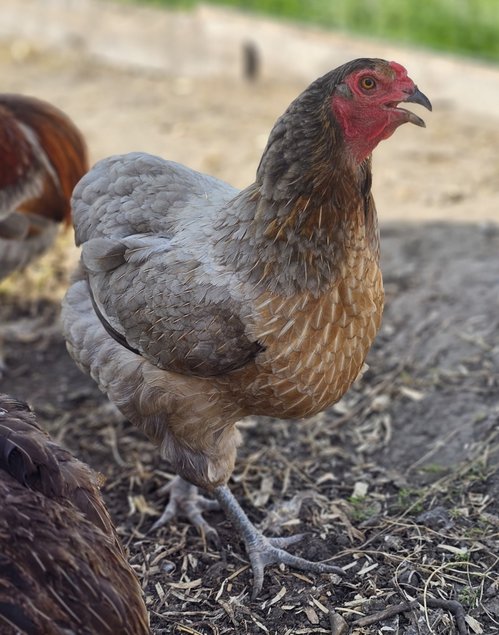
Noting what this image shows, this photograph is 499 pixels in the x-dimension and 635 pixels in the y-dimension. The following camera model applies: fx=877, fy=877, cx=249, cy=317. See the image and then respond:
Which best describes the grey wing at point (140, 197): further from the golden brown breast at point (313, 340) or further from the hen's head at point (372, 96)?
the hen's head at point (372, 96)

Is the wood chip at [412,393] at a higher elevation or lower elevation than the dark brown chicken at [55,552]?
lower

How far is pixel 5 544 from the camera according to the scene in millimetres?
2348

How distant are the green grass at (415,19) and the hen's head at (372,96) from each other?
5449mm

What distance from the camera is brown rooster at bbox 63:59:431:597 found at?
9.51 feet

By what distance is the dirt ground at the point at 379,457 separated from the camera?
316cm

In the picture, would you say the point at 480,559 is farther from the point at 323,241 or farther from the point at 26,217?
the point at 26,217

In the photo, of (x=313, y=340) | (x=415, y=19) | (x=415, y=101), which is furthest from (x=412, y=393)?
(x=415, y=19)

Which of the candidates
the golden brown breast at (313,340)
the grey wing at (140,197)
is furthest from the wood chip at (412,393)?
the grey wing at (140,197)

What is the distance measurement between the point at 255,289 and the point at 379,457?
4.39 feet

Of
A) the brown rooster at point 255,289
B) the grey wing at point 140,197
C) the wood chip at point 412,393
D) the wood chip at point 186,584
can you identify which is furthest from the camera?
the wood chip at point 412,393

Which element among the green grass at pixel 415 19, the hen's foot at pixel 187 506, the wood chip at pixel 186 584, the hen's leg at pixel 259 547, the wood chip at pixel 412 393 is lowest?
the hen's foot at pixel 187 506

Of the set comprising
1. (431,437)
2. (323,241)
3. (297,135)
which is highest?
(297,135)

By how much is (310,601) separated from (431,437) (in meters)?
1.14

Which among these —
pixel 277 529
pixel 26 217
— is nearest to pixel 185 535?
pixel 277 529
